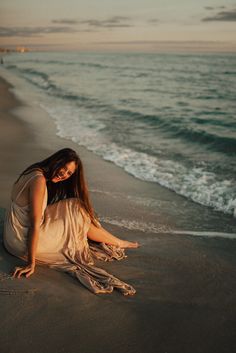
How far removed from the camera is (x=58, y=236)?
404 cm

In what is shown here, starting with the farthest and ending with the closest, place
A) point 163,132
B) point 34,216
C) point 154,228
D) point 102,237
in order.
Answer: point 163,132 < point 154,228 < point 102,237 < point 34,216

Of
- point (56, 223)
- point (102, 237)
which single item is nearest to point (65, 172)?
point (56, 223)

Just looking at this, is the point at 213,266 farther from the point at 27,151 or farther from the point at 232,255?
the point at 27,151

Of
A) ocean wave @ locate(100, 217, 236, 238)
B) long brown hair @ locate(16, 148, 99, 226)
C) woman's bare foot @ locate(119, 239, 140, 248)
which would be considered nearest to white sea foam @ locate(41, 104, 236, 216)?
ocean wave @ locate(100, 217, 236, 238)

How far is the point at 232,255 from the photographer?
468cm

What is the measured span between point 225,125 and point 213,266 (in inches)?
408

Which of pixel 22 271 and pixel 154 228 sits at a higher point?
pixel 22 271

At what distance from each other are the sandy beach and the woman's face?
91 cm

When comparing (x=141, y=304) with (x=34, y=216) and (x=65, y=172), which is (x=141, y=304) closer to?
(x=34, y=216)

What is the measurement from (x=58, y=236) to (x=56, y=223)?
0.43 feet

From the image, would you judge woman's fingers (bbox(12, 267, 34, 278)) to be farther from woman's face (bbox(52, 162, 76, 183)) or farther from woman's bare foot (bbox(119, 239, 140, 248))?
woman's bare foot (bbox(119, 239, 140, 248))

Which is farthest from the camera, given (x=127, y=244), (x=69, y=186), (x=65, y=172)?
(x=127, y=244)

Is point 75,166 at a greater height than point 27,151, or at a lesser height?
greater

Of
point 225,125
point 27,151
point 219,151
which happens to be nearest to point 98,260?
point 27,151
